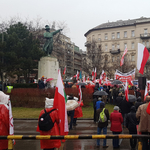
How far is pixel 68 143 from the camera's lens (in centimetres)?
715

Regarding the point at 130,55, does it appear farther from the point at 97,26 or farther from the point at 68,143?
the point at 68,143

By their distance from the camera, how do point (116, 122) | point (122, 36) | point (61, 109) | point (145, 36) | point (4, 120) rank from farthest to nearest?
point (122, 36), point (145, 36), point (116, 122), point (4, 120), point (61, 109)

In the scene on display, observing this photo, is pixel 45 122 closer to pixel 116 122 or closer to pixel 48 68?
pixel 116 122

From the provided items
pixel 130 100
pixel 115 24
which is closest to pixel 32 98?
pixel 130 100

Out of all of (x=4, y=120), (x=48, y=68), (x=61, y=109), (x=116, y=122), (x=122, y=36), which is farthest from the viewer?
(x=122, y=36)

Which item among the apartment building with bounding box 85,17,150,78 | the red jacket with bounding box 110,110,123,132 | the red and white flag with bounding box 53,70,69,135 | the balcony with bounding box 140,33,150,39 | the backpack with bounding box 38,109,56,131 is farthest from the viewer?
the apartment building with bounding box 85,17,150,78

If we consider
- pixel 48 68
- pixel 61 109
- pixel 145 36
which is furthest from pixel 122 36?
pixel 61 109

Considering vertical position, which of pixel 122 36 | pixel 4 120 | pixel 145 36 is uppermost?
pixel 122 36

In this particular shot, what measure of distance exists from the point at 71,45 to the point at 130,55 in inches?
1341

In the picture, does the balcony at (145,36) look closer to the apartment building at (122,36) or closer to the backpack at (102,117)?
the apartment building at (122,36)

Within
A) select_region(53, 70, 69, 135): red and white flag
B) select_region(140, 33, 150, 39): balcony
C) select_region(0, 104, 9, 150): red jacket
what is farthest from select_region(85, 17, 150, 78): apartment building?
select_region(0, 104, 9, 150): red jacket

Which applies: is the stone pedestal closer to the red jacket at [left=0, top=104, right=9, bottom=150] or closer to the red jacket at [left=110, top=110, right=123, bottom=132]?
the red jacket at [left=110, top=110, right=123, bottom=132]

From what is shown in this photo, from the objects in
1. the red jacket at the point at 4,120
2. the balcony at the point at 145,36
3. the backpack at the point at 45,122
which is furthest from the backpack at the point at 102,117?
the balcony at the point at 145,36

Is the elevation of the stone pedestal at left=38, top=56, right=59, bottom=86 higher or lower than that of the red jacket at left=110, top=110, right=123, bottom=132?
higher
